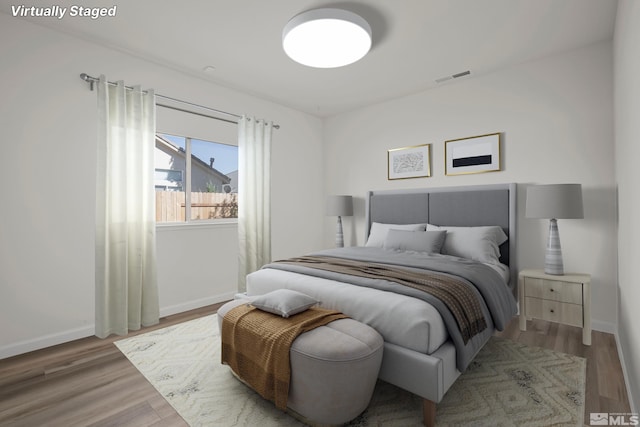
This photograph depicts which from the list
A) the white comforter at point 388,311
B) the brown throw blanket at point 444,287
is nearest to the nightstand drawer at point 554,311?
the brown throw blanket at point 444,287

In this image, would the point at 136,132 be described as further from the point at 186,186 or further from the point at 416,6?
the point at 416,6

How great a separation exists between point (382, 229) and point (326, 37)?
2.19 meters

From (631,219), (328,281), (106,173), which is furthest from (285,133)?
(631,219)

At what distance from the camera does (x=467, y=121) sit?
11.8 ft

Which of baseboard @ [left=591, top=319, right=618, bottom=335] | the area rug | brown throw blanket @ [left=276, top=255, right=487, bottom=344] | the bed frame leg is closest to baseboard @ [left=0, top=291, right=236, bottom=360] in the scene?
the area rug

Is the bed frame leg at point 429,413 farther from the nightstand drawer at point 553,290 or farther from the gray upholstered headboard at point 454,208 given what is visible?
the gray upholstered headboard at point 454,208

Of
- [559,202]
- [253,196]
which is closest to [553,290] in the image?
[559,202]

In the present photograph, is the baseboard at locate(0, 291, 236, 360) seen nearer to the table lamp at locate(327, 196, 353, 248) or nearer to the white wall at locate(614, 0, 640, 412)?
the table lamp at locate(327, 196, 353, 248)

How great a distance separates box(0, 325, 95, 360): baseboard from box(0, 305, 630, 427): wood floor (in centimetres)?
7

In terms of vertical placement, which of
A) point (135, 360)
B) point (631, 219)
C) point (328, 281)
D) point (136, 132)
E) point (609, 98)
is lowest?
point (135, 360)

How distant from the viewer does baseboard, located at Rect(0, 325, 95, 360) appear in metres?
2.42

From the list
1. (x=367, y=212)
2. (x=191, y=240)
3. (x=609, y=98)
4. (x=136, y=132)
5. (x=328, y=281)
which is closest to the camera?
(x=328, y=281)

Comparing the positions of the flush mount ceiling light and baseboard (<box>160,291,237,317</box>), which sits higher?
the flush mount ceiling light

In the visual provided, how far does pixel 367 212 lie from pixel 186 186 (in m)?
2.31
